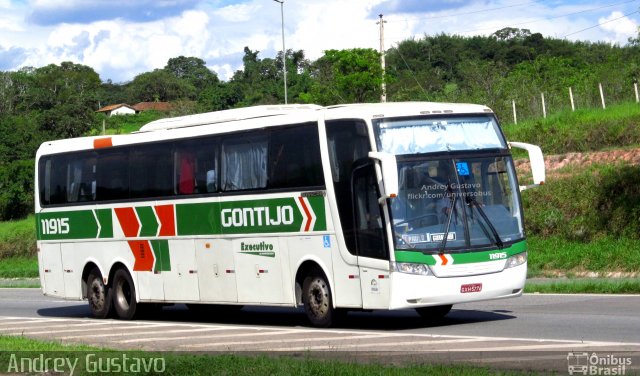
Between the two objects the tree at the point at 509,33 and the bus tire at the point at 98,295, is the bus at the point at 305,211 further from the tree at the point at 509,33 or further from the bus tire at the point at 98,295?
the tree at the point at 509,33

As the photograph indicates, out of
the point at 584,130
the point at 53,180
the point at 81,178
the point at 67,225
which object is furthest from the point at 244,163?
the point at 584,130

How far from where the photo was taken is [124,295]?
73.5ft

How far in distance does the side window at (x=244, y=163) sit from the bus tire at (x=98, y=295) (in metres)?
4.56

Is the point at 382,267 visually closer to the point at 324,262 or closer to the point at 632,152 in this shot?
the point at 324,262

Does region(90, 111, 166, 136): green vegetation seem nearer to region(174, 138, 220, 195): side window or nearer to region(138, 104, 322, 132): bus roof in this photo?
region(138, 104, 322, 132): bus roof

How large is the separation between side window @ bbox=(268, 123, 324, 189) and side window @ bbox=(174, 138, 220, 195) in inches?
62.7

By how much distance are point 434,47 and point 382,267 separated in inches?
4078

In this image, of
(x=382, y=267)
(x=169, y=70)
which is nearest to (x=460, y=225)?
(x=382, y=267)

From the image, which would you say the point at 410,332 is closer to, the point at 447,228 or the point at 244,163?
the point at 447,228

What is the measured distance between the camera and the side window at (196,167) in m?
19.8

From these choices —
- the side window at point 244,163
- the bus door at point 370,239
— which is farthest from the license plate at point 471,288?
the side window at point 244,163

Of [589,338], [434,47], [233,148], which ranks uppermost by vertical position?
[434,47]

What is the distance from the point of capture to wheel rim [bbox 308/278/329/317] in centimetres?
1758

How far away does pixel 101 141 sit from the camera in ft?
74.7
